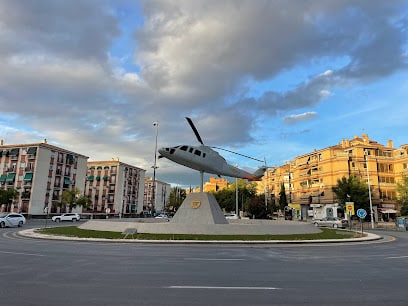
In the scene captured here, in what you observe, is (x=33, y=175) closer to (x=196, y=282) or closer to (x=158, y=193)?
(x=196, y=282)

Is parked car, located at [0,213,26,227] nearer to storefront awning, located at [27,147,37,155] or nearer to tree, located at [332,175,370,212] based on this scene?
storefront awning, located at [27,147,37,155]

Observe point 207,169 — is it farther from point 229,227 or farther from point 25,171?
point 25,171

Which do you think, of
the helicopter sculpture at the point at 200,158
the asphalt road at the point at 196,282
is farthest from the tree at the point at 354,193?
the asphalt road at the point at 196,282

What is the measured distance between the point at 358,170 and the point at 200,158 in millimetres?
50825

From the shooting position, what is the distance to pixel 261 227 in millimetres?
26281

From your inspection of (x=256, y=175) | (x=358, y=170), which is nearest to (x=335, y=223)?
(x=256, y=175)

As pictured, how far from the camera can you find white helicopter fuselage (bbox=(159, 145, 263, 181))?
29219 millimetres

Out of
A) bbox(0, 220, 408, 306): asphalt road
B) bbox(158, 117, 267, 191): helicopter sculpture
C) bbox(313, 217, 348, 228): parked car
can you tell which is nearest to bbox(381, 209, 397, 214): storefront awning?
bbox(313, 217, 348, 228): parked car

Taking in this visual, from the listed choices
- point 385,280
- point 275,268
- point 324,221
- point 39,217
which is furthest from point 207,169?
point 39,217

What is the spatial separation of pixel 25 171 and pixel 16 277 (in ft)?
241

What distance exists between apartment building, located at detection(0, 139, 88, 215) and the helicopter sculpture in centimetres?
5473

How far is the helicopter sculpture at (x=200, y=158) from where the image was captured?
2919cm

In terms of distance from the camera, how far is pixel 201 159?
29.5m

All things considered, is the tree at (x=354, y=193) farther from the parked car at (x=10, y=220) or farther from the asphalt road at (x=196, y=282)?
the parked car at (x=10, y=220)
